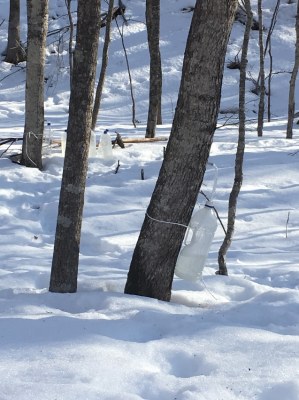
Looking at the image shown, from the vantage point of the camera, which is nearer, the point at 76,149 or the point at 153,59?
the point at 76,149

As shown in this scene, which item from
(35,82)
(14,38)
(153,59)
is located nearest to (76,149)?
(35,82)

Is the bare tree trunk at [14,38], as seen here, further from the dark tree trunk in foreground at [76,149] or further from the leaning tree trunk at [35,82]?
the dark tree trunk in foreground at [76,149]

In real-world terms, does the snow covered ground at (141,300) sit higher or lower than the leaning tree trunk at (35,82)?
lower

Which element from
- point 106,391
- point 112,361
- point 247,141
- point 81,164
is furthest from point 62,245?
point 247,141

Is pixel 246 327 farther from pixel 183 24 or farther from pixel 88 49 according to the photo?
pixel 183 24

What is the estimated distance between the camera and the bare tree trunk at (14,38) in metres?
20.6

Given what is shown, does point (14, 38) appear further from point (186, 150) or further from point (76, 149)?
point (186, 150)

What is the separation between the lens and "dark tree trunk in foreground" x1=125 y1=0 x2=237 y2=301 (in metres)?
4.57

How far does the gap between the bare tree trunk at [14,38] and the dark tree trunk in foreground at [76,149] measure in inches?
620

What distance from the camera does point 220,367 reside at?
3467mm

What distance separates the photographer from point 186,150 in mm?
4727

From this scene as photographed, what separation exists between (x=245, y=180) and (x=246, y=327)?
6432mm

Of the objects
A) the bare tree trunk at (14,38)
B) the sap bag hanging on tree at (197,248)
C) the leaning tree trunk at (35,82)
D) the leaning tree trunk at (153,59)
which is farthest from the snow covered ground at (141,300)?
the bare tree trunk at (14,38)

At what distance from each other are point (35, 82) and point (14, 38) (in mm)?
12373
